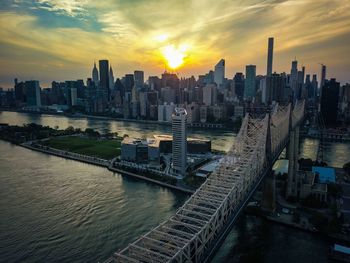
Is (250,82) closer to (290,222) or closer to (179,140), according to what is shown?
(179,140)

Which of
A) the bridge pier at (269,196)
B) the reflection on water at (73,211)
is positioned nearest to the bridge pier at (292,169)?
the bridge pier at (269,196)

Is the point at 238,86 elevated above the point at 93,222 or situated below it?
above

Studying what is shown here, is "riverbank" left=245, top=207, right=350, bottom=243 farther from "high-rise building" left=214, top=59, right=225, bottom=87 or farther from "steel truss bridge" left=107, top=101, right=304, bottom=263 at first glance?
→ "high-rise building" left=214, top=59, right=225, bottom=87

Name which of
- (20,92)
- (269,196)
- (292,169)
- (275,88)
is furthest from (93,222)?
(20,92)

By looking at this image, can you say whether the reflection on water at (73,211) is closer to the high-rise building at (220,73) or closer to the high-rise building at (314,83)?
the high-rise building at (314,83)

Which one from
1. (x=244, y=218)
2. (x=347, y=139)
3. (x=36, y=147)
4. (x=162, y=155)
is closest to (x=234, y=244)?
(x=244, y=218)

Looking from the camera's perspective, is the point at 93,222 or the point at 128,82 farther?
the point at 128,82
